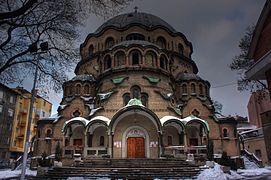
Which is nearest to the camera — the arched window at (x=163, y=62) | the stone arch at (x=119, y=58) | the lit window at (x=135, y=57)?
the lit window at (x=135, y=57)

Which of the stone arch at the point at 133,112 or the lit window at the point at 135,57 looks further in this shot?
the lit window at the point at 135,57

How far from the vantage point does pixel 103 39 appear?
33.8 m

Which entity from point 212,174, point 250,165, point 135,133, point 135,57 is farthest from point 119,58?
point 250,165

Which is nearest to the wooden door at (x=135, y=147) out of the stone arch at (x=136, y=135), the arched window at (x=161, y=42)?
the stone arch at (x=136, y=135)

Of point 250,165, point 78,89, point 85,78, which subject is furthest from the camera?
point 85,78

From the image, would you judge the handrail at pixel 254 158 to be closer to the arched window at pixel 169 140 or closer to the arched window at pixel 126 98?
the arched window at pixel 169 140

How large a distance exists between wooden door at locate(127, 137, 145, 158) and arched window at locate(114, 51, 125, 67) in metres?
8.73

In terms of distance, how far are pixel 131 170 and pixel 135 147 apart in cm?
780

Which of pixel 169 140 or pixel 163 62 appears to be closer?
pixel 169 140

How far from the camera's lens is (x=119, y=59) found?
1077 inches

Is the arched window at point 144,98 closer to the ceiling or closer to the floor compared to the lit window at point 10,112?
closer to the floor

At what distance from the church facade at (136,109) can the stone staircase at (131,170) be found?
10.6 feet

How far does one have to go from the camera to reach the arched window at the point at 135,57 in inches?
1044

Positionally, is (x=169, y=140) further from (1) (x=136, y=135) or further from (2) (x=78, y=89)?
(2) (x=78, y=89)
